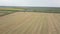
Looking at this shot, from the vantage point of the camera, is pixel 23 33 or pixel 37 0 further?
pixel 37 0

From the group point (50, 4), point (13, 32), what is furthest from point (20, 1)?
point (13, 32)

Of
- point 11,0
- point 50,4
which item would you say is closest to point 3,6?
point 11,0

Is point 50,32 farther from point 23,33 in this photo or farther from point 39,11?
point 39,11

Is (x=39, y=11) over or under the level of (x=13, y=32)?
over

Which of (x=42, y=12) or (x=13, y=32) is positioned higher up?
(x=42, y=12)

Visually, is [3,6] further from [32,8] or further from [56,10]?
[56,10]

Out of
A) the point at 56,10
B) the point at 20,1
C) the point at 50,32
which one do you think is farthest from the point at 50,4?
the point at 50,32

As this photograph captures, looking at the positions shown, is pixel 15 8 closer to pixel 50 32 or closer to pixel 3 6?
pixel 3 6

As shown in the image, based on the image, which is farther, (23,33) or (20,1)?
(20,1)
